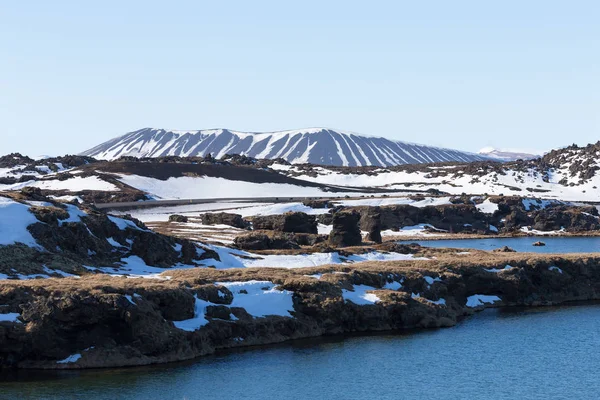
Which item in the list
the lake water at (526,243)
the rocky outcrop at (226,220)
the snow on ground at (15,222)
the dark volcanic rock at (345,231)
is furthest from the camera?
the rocky outcrop at (226,220)

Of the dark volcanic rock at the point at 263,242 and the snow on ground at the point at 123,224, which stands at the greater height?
the snow on ground at the point at 123,224

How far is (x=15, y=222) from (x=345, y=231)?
1401 inches

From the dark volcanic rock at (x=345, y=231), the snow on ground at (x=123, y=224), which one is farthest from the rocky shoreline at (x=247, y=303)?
the dark volcanic rock at (x=345, y=231)

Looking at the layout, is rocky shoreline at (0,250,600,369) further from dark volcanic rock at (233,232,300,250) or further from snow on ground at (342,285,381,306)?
dark volcanic rock at (233,232,300,250)

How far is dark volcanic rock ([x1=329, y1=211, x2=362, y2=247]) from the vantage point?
84.6m

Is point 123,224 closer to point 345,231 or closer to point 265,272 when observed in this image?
point 265,272

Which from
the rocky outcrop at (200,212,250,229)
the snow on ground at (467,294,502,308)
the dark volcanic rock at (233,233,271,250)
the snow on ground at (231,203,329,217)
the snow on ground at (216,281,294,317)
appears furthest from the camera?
the snow on ground at (231,203,329,217)

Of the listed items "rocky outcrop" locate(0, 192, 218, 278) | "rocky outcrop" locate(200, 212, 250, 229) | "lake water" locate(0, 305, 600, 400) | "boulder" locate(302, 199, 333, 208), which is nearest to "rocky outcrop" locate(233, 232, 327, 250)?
"rocky outcrop" locate(0, 192, 218, 278)

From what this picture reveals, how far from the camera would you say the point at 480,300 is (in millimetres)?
61375

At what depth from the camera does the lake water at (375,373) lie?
123 ft

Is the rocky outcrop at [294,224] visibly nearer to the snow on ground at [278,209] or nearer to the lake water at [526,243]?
the lake water at [526,243]

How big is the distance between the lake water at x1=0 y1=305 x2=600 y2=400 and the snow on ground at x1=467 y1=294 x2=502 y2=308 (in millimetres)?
9630

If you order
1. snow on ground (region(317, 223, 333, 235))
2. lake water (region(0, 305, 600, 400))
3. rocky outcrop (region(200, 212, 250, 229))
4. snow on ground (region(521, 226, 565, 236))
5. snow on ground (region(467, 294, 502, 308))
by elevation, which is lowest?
snow on ground (region(521, 226, 565, 236))

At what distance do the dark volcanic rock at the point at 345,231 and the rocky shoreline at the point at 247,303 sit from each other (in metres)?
18.5
